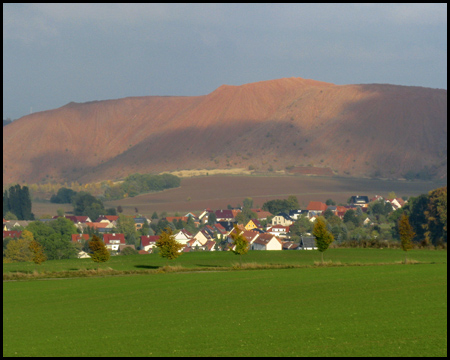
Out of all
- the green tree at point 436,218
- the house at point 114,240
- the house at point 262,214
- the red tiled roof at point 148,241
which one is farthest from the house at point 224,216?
the green tree at point 436,218

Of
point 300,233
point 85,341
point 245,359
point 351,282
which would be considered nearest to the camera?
point 245,359

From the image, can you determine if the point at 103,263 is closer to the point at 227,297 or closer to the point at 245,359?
the point at 227,297

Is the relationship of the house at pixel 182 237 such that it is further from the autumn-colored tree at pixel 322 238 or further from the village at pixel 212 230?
the autumn-colored tree at pixel 322 238

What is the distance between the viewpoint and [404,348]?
1902 centimetres

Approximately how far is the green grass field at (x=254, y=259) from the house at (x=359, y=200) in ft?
363

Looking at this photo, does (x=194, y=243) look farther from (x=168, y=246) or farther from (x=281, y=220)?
(x=168, y=246)

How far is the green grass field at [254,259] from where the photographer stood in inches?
2227

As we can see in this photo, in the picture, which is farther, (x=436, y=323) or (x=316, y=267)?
(x=316, y=267)

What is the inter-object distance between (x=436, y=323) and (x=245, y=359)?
8184 mm

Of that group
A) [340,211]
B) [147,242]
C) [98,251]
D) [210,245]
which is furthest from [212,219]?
[98,251]

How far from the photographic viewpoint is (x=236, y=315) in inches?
1091

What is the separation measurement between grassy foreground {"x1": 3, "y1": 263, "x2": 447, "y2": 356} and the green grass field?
35.5ft

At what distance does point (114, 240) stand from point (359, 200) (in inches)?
A: 3222

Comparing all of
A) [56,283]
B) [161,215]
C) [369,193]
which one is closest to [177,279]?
[56,283]
